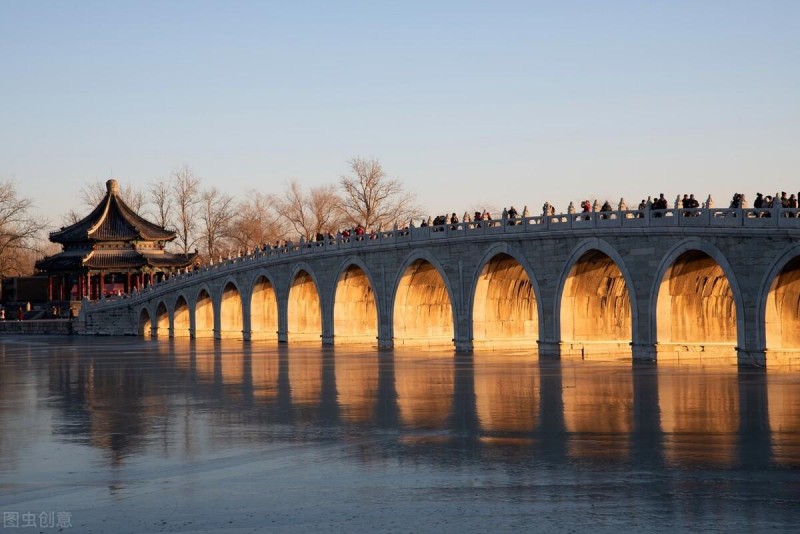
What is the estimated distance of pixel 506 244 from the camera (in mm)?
39156

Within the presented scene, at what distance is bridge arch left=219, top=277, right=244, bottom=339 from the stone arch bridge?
13.1 feet

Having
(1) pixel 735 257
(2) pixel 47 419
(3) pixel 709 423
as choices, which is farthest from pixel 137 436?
(1) pixel 735 257

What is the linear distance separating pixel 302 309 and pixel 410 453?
3911 centimetres

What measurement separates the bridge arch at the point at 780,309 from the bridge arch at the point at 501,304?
11.3 meters

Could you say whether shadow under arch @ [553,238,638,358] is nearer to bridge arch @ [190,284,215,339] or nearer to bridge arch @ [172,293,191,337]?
bridge arch @ [190,284,215,339]

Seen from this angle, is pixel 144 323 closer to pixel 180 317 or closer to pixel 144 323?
pixel 144 323

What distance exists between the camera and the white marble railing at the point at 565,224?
30047 millimetres

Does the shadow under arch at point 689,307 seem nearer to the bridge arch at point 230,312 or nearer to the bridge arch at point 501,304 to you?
the bridge arch at point 501,304

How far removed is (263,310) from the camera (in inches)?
2296

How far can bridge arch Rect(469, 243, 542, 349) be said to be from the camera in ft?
133

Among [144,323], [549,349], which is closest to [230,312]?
[144,323]

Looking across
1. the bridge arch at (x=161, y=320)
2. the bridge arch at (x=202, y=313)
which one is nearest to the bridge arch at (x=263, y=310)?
the bridge arch at (x=202, y=313)

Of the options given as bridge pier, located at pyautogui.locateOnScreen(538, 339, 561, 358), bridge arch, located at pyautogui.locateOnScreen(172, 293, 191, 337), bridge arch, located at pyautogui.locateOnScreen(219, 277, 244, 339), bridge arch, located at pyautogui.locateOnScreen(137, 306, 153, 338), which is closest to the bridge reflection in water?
bridge pier, located at pyautogui.locateOnScreen(538, 339, 561, 358)

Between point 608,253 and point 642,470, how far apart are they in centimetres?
2126
